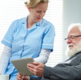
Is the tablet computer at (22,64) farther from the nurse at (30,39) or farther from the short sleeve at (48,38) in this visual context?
the short sleeve at (48,38)

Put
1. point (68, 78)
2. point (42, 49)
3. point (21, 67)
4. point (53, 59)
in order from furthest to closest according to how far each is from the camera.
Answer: point (53, 59) → point (42, 49) → point (21, 67) → point (68, 78)

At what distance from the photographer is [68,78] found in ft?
3.85

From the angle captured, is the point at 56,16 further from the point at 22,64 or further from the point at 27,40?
the point at 22,64

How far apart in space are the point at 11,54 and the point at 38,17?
45cm

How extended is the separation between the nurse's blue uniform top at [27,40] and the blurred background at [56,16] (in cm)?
99

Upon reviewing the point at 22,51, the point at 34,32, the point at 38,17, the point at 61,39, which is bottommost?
the point at 61,39

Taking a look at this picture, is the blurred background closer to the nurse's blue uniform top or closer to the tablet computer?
the nurse's blue uniform top

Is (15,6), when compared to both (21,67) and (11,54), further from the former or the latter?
(21,67)

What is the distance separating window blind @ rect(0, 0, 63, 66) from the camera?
262 centimetres

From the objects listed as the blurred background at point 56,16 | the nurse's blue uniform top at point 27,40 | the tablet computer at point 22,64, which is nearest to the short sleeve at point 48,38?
the nurse's blue uniform top at point 27,40

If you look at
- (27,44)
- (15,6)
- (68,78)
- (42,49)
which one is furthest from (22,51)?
(15,6)

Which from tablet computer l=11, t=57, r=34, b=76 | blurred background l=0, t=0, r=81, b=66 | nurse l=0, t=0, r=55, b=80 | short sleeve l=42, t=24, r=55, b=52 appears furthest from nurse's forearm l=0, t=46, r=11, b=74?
blurred background l=0, t=0, r=81, b=66

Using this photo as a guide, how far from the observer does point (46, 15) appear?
267cm

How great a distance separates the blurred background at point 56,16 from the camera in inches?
103
